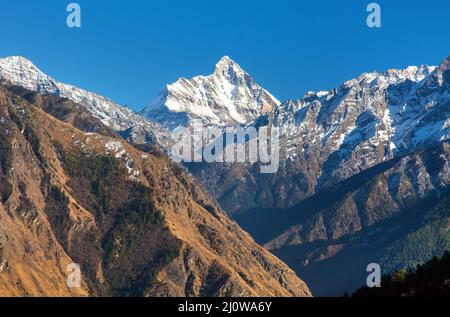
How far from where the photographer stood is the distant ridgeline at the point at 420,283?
14638 centimetres

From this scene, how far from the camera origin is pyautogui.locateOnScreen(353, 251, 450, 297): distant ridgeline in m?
146

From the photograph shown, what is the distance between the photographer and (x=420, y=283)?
534 ft
